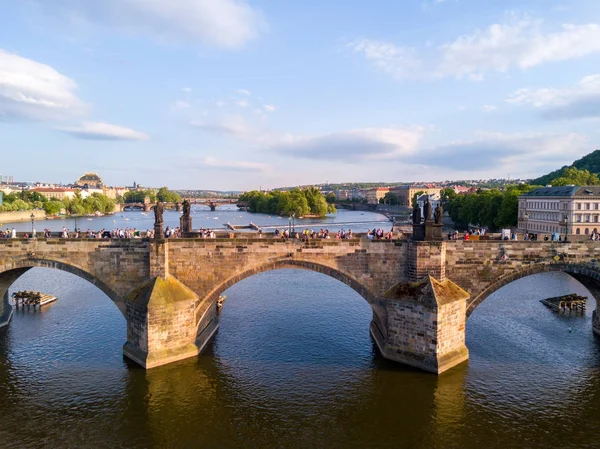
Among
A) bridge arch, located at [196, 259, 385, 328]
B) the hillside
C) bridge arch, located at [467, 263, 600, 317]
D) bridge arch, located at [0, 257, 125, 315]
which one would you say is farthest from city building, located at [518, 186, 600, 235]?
the hillside

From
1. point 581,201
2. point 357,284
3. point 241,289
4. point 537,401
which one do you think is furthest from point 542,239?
point 581,201

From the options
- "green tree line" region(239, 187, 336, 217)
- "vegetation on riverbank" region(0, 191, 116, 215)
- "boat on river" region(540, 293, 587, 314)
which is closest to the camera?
"boat on river" region(540, 293, 587, 314)

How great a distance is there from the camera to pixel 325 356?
24.3 m

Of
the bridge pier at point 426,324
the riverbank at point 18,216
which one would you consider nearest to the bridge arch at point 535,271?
the bridge pier at point 426,324

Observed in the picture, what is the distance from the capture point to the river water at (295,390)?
56.4ft

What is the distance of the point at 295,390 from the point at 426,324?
23.1 feet

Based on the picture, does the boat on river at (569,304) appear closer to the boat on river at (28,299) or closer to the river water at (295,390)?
the river water at (295,390)

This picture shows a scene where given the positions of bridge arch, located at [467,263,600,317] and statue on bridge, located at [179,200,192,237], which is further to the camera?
statue on bridge, located at [179,200,192,237]

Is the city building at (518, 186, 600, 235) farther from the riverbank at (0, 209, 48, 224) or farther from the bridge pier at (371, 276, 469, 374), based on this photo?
the riverbank at (0, 209, 48, 224)

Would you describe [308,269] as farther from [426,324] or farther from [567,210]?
[567,210]

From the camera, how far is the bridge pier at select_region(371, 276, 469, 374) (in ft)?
70.2

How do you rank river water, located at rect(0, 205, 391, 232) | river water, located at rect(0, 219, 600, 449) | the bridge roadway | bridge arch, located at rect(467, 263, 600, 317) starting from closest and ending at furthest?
river water, located at rect(0, 219, 600, 449) < the bridge roadway < bridge arch, located at rect(467, 263, 600, 317) < river water, located at rect(0, 205, 391, 232)

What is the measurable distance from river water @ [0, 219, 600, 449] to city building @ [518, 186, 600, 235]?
3857 centimetres

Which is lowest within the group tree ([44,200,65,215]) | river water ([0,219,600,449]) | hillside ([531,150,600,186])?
river water ([0,219,600,449])
